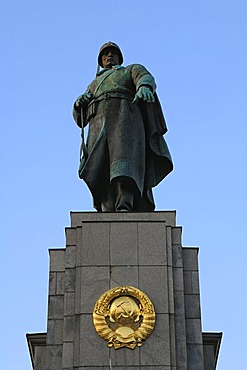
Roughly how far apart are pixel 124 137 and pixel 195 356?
180 inches

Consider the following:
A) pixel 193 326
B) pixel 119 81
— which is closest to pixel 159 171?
pixel 119 81

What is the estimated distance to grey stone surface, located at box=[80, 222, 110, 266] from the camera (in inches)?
525

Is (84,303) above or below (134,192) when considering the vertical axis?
below

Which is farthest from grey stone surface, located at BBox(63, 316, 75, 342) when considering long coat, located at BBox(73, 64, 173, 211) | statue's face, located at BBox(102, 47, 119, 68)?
statue's face, located at BBox(102, 47, 119, 68)

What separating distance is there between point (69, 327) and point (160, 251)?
80.5 inches

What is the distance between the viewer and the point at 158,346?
12.5 metres

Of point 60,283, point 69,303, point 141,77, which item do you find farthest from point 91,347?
point 141,77

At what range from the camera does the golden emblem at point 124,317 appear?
12539 mm

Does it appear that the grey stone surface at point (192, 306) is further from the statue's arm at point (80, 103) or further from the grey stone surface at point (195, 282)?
the statue's arm at point (80, 103)

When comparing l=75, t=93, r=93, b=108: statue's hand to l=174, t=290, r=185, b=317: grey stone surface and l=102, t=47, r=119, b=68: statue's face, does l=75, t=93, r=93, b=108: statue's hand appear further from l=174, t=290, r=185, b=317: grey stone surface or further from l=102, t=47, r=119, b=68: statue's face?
l=174, t=290, r=185, b=317: grey stone surface

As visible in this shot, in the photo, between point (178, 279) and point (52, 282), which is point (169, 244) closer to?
point (178, 279)

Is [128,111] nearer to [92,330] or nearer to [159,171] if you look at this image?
[159,171]

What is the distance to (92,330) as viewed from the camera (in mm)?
12648

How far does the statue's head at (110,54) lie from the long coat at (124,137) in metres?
0.69
